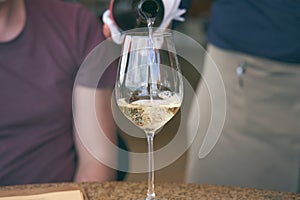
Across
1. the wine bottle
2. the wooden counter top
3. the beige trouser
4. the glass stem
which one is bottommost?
the beige trouser

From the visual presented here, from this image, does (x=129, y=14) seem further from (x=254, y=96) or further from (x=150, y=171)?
(x=254, y=96)

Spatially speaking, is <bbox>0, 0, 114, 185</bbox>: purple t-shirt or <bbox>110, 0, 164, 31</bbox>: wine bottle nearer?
<bbox>110, 0, 164, 31</bbox>: wine bottle

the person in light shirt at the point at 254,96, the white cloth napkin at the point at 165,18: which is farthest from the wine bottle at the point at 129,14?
the person in light shirt at the point at 254,96

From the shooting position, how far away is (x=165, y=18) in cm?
125

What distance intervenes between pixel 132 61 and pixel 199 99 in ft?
3.31

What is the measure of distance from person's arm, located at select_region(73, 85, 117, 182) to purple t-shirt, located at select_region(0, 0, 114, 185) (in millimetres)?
21

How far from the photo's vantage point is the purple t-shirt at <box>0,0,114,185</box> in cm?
137

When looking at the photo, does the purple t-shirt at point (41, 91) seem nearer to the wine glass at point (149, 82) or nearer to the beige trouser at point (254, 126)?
the beige trouser at point (254, 126)

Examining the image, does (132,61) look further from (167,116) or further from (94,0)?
(94,0)

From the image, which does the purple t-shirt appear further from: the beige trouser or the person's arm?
the beige trouser

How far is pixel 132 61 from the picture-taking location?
871mm

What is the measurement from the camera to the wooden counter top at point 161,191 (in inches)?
38.6

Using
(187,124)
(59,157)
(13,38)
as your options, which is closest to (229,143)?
(187,124)

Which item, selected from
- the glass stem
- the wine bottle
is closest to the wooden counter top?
the glass stem
